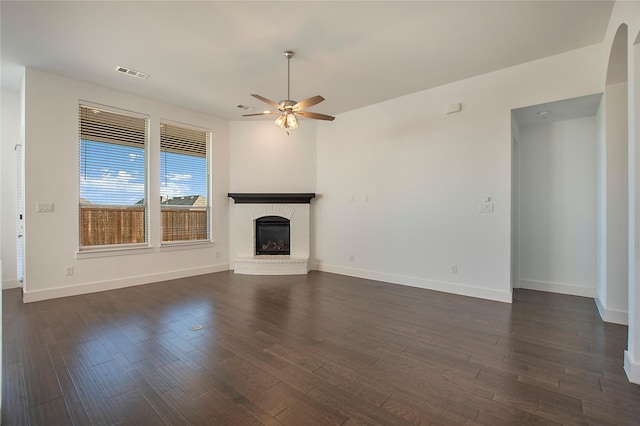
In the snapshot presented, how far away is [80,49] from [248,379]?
4.27 meters

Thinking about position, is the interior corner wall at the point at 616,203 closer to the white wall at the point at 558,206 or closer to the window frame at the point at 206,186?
the white wall at the point at 558,206

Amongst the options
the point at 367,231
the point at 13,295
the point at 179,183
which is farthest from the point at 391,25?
the point at 13,295

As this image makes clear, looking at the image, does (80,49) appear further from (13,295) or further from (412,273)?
(412,273)

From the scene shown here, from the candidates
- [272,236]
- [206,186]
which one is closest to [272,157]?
[206,186]

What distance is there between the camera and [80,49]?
3.59 meters

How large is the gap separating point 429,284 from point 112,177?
549 centimetres

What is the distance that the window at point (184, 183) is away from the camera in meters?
5.48

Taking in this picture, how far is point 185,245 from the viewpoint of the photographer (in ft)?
18.7

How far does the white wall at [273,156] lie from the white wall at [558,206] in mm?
3939

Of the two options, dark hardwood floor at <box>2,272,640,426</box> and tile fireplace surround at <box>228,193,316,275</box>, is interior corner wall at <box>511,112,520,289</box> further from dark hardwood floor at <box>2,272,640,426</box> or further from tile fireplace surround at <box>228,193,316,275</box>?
tile fireplace surround at <box>228,193,316,275</box>

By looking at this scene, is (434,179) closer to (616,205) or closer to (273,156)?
(616,205)

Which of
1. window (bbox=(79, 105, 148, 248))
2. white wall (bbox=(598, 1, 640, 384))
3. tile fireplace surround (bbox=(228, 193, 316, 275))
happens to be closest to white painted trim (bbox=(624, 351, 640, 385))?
white wall (bbox=(598, 1, 640, 384))

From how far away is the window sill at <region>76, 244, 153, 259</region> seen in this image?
4.51 meters

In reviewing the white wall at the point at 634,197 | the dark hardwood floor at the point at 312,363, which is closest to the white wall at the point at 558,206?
the dark hardwood floor at the point at 312,363
